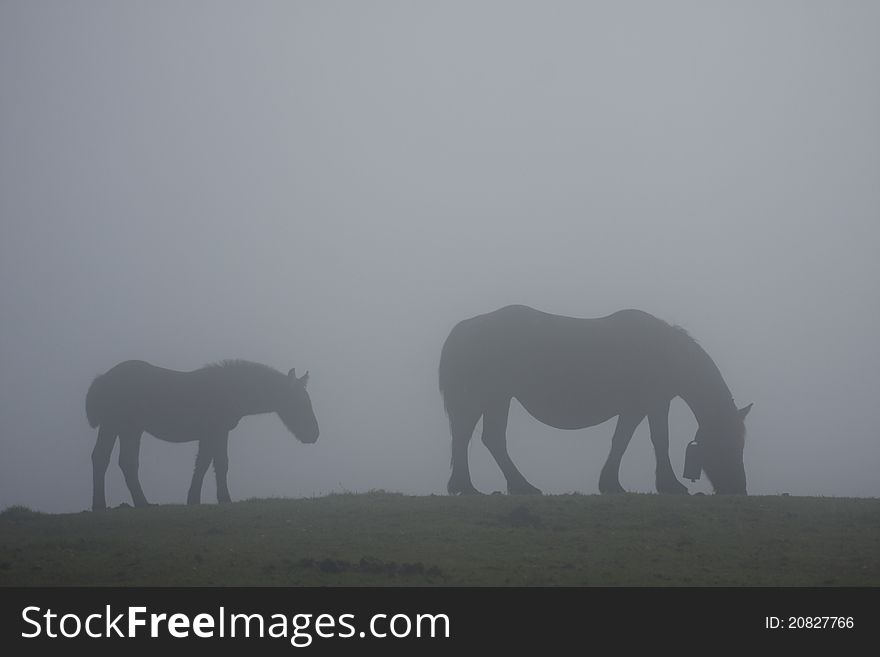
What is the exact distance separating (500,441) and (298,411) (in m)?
7.71

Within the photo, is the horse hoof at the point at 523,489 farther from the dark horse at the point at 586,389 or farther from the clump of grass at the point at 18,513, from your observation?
the clump of grass at the point at 18,513

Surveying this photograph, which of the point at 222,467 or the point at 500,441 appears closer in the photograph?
the point at 500,441

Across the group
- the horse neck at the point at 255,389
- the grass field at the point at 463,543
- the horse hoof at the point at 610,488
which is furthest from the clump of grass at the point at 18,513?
the horse hoof at the point at 610,488

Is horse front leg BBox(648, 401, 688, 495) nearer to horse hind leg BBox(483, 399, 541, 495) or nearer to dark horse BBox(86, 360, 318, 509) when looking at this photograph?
horse hind leg BBox(483, 399, 541, 495)

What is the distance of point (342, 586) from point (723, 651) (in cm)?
479

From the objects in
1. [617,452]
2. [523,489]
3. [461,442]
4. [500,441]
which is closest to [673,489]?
[617,452]

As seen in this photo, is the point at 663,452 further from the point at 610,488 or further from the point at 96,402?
the point at 96,402

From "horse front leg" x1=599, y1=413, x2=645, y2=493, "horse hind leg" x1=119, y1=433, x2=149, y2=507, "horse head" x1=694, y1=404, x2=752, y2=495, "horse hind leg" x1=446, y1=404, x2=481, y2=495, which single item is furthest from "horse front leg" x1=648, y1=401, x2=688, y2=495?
"horse hind leg" x1=119, y1=433, x2=149, y2=507

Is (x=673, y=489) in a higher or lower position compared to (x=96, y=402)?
lower

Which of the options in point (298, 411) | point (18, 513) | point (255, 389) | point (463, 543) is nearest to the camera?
point (463, 543)

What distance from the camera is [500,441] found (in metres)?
23.2

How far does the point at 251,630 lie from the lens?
1146 centimetres

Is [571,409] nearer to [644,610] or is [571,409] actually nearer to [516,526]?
[516,526]

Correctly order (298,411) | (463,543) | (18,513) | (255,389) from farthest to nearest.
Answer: (298,411), (255,389), (18,513), (463,543)
